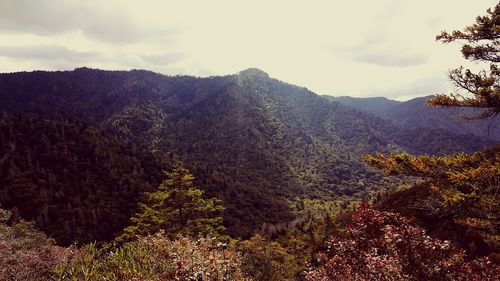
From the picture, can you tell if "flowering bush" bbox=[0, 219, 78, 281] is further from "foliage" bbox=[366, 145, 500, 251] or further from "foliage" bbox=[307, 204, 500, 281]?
"foliage" bbox=[366, 145, 500, 251]

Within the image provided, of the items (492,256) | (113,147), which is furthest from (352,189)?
(492,256)

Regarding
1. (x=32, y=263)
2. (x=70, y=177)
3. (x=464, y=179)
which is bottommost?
(x=70, y=177)

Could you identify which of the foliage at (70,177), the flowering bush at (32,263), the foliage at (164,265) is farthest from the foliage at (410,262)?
the foliage at (70,177)

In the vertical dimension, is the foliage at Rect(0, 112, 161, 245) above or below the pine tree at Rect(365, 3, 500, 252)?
below

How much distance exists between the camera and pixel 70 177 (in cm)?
6638

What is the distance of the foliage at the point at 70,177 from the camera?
52.6 meters

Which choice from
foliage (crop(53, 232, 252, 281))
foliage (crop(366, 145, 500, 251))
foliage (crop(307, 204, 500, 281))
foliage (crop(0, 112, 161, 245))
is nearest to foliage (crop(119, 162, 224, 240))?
foliage (crop(53, 232, 252, 281))

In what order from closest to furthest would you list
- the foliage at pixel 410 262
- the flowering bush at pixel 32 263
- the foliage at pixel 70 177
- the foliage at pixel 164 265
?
the foliage at pixel 410 262, the foliage at pixel 164 265, the flowering bush at pixel 32 263, the foliage at pixel 70 177

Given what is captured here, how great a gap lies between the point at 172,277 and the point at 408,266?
533 centimetres

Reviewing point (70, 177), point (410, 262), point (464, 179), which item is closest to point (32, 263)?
point (410, 262)

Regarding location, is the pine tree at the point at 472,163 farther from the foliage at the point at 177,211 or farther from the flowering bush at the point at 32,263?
the foliage at the point at 177,211

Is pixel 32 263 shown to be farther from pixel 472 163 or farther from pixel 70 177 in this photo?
pixel 70 177

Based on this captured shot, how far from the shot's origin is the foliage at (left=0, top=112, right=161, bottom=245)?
52.6m

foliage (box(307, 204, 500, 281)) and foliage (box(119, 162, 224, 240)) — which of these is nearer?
foliage (box(307, 204, 500, 281))
